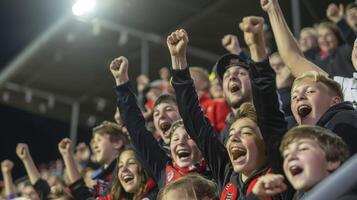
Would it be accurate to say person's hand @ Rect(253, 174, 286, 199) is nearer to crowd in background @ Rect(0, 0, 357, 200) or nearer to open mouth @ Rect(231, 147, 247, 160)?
crowd in background @ Rect(0, 0, 357, 200)

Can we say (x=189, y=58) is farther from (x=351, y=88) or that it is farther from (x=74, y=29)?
(x=351, y=88)

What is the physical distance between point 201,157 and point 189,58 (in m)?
4.53

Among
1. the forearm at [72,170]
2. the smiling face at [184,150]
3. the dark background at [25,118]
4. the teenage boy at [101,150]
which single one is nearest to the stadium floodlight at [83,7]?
the dark background at [25,118]

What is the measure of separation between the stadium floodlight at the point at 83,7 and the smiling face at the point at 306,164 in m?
4.80

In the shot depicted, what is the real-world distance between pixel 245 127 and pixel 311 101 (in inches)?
11.3

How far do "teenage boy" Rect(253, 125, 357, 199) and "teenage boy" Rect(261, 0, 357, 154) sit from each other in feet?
0.70

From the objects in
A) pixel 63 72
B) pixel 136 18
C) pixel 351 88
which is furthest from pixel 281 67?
pixel 63 72

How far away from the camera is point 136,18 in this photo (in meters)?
6.88

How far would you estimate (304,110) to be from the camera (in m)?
2.49

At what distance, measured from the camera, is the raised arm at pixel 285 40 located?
2.76 meters

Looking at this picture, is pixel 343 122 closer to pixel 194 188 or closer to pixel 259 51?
pixel 259 51

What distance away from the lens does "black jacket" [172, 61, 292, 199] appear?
7.78 ft

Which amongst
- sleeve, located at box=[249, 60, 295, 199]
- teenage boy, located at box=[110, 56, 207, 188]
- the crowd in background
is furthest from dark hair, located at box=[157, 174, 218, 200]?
teenage boy, located at box=[110, 56, 207, 188]

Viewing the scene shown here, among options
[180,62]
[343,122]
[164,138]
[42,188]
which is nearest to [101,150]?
[42,188]
